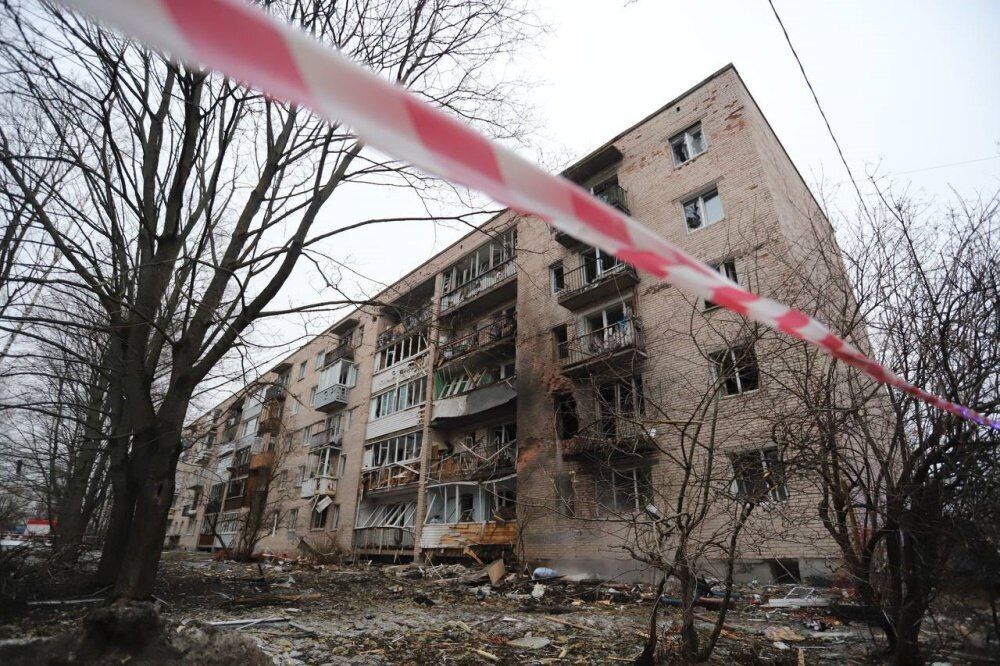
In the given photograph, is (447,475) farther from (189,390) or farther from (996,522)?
(996,522)

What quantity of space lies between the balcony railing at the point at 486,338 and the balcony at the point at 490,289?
1.08 metres

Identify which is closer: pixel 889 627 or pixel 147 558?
pixel 889 627

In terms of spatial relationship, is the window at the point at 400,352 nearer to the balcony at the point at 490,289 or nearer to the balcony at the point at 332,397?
the balcony at the point at 332,397

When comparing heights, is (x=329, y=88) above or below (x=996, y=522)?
above

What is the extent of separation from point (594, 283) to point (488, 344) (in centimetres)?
552

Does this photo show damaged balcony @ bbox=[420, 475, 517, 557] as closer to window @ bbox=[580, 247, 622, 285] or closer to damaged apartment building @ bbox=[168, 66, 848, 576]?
damaged apartment building @ bbox=[168, 66, 848, 576]

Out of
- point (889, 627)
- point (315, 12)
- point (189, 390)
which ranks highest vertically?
point (315, 12)

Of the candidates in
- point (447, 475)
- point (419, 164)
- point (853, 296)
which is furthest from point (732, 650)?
point (447, 475)

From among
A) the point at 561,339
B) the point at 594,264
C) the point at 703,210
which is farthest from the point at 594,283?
the point at 703,210

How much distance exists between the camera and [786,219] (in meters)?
13.4

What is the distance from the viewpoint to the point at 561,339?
680 inches

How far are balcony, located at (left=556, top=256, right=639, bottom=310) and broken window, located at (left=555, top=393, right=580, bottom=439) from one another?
3.36 m

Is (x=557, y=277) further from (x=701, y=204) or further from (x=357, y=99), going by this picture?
(x=357, y=99)

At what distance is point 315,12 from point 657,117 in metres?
14.4
